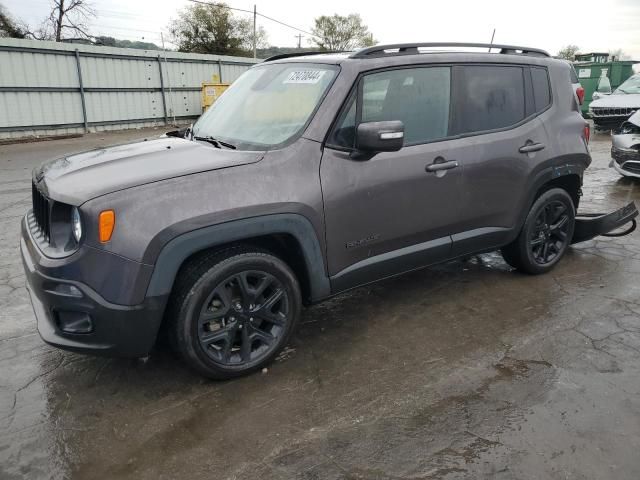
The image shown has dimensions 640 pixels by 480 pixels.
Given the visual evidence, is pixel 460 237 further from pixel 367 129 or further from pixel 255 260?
pixel 255 260

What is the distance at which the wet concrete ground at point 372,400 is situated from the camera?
2.36m

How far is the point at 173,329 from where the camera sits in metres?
2.73

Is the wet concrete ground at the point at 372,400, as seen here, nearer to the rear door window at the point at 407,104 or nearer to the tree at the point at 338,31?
the rear door window at the point at 407,104

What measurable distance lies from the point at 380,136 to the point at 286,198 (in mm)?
649

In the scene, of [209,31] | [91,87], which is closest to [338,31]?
[209,31]

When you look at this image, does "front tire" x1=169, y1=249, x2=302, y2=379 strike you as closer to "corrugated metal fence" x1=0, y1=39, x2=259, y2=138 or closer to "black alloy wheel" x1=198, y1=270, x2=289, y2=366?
"black alloy wheel" x1=198, y1=270, x2=289, y2=366

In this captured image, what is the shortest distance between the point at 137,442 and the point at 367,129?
206 centimetres

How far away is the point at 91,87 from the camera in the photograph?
16094mm

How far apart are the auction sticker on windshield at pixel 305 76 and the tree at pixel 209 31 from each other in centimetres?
4072

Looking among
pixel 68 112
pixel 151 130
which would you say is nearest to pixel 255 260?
pixel 68 112

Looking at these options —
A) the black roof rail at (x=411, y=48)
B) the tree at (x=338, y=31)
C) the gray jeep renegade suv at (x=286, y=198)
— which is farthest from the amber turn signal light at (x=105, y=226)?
the tree at (x=338, y=31)

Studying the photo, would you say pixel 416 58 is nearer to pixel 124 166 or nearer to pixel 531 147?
pixel 531 147

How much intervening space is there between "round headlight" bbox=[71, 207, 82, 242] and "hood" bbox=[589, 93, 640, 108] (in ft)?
45.0

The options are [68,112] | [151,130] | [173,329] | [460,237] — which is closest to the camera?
[173,329]
